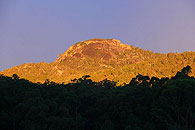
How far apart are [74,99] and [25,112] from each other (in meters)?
9.77

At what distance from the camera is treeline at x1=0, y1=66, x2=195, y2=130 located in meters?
26.1

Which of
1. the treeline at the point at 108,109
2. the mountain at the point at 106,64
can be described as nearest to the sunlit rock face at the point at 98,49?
the mountain at the point at 106,64

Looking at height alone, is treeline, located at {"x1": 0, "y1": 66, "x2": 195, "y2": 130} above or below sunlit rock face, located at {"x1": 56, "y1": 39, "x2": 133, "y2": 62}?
below

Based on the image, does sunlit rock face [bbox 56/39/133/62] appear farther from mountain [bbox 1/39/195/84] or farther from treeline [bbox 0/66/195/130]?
treeline [bbox 0/66/195/130]

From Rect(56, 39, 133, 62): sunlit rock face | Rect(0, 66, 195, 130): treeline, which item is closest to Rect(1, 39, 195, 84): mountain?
Rect(56, 39, 133, 62): sunlit rock face

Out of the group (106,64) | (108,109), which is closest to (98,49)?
(106,64)

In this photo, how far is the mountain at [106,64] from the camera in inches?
3037

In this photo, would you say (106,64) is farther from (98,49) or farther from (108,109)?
(108,109)

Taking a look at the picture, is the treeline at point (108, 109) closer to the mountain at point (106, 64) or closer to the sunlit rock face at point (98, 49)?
the mountain at point (106, 64)

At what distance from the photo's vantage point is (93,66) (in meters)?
135

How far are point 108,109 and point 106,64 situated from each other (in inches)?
4156

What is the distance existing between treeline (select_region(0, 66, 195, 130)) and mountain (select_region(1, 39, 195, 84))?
36289mm

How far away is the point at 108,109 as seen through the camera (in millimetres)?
33062

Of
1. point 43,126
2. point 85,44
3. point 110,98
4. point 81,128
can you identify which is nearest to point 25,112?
point 43,126
